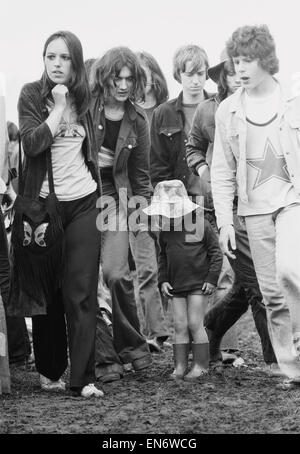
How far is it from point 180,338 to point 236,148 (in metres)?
1.43

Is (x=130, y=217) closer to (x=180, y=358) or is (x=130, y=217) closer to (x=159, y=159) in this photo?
(x=180, y=358)

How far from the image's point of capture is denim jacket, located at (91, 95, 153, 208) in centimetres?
886

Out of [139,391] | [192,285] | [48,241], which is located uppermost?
[48,241]

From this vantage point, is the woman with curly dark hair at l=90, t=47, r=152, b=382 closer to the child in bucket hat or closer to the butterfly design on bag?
the child in bucket hat

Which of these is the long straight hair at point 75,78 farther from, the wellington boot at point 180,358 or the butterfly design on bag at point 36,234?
the wellington boot at point 180,358

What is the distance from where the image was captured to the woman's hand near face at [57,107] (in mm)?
7602

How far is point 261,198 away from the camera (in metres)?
7.84

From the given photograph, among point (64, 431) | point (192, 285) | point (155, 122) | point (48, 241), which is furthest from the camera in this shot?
point (155, 122)

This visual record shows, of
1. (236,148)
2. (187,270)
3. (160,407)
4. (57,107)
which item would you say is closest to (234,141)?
(236,148)

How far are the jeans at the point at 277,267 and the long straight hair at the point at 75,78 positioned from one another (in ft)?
4.23

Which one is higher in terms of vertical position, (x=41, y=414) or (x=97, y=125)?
(x=97, y=125)
